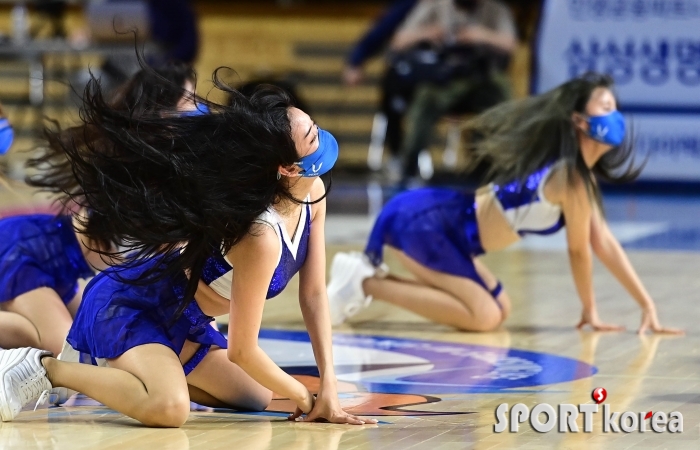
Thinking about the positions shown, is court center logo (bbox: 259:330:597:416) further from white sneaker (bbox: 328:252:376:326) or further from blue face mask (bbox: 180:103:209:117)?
blue face mask (bbox: 180:103:209:117)

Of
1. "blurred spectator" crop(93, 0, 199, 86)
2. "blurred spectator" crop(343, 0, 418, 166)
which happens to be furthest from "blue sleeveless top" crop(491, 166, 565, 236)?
"blurred spectator" crop(93, 0, 199, 86)

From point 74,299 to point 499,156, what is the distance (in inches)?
70.3

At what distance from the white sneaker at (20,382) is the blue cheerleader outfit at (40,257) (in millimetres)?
756

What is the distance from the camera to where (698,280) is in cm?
600

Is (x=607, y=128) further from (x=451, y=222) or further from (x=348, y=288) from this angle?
(x=348, y=288)

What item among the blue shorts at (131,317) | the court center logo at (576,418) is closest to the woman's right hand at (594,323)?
the court center logo at (576,418)

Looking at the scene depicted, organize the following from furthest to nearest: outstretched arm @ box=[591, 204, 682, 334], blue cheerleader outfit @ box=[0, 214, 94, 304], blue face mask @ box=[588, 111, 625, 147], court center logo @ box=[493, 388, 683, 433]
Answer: outstretched arm @ box=[591, 204, 682, 334]
blue face mask @ box=[588, 111, 625, 147]
blue cheerleader outfit @ box=[0, 214, 94, 304]
court center logo @ box=[493, 388, 683, 433]

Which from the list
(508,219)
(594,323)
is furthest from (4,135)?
(594,323)

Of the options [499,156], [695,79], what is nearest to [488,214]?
[499,156]

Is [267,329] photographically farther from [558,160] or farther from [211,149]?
[211,149]

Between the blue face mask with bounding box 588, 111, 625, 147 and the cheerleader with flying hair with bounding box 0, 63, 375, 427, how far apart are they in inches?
63.3

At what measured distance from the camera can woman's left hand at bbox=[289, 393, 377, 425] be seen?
124 inches

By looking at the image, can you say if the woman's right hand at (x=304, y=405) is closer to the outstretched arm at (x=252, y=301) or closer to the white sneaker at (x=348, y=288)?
the outstretched arm at (x=252, y=301)

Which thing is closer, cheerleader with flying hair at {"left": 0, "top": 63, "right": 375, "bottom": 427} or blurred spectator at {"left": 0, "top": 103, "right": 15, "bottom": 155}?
cheerleader with flying hair at {"left": 0, "top": 63, "right": 375, "bottom": 427}
